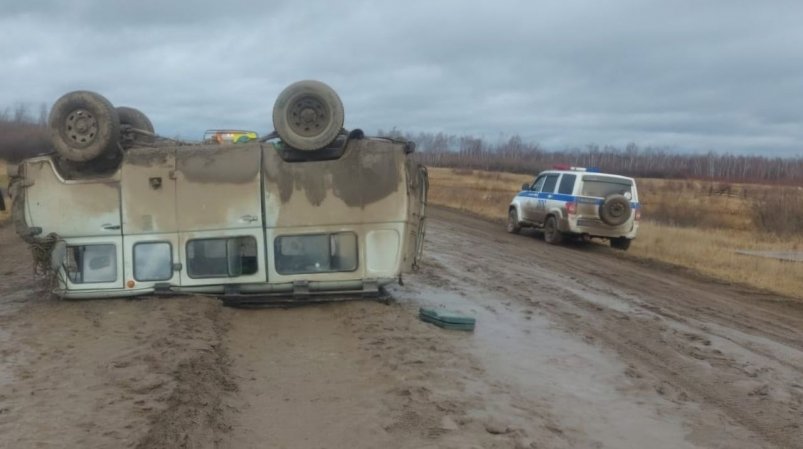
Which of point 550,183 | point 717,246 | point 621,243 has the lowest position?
point 717,246

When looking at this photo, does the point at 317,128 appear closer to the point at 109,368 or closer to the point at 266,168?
Result: the point at 266,168

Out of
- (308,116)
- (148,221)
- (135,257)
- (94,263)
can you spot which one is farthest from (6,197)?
(308,116)

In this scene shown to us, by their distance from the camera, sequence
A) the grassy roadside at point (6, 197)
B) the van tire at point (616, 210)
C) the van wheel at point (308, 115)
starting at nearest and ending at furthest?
the van wheel at point (308, 115)
the van tire at point (616, 210)
the grassy roadside at point (6, 197)

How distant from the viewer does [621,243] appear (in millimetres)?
18969

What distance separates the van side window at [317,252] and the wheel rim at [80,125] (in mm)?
2547

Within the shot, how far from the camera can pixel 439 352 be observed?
24.2ft

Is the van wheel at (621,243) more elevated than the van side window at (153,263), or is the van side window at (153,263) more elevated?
the van side window at (153,263)

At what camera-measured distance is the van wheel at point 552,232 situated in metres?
19.1

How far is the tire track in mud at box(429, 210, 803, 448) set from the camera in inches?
259

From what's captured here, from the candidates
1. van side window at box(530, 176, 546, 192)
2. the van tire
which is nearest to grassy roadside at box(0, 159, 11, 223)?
van side window at box(530, 176, 546, 192)

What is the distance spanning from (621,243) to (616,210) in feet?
4.74

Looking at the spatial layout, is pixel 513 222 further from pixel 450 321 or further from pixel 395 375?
pixel 395 375

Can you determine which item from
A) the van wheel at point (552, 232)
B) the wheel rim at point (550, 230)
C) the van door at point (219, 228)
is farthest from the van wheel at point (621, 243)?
the van door at point (219, 228)

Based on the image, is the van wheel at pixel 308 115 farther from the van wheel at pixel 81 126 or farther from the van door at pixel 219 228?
the van wheel at pixel 81 126
